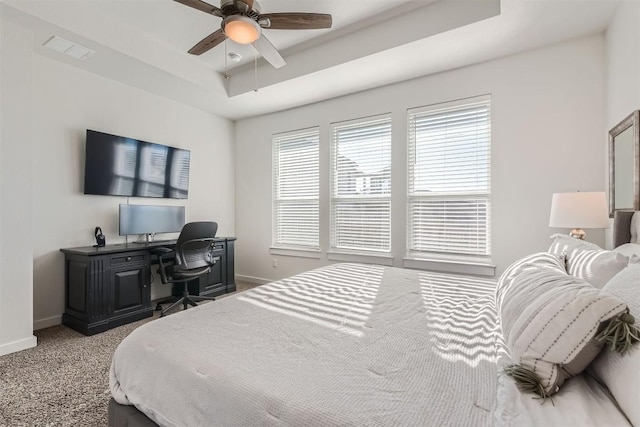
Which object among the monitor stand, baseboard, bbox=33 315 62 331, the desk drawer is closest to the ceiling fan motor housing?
the desk drawer

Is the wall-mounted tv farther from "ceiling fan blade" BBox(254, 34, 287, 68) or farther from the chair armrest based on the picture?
"ceiling fan blade" BBox(254, 34, 287, 68)

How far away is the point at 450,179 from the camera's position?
10.9ft

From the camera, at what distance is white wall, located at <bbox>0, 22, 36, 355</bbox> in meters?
2.48

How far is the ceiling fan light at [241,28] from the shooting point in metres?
1.95

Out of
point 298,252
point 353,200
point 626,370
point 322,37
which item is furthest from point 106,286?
point 626,370

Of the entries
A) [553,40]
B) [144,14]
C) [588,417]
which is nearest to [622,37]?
[553,40]

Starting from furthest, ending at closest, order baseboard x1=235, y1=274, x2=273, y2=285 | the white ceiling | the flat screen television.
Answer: baseboard x1=235, y1=274, x2=273, y2=285 → the flat screen television → the white ceiling

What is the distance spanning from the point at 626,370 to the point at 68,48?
4195 millimetres

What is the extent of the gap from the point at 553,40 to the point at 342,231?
2.90 metres

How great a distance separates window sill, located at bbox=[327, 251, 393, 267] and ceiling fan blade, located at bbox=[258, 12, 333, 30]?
257 centimetres

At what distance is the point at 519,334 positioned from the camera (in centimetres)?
90

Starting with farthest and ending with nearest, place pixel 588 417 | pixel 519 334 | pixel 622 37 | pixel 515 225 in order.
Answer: pixel 515 225
pixel 622 37
pixel 519 334
pixel 588 417

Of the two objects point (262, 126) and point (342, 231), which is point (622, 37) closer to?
point (342, 231)

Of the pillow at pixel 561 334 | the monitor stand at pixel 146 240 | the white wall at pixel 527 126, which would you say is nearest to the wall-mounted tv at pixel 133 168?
the monitor stand at pixel 146 240
